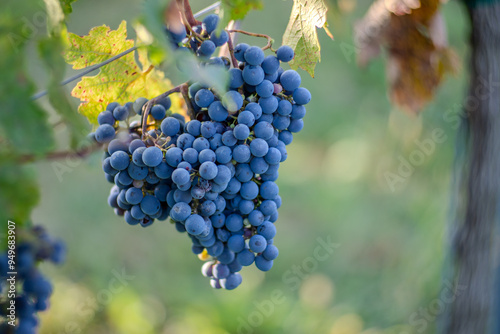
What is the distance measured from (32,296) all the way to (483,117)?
0.94 meters

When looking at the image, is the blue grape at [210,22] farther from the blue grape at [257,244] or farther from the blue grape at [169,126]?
the blue grape at [257,244]

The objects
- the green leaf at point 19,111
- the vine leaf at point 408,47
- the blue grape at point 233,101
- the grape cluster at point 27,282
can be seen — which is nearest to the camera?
the green leaf at point 19,111

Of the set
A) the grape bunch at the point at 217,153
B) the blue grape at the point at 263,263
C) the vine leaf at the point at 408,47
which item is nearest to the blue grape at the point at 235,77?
the grape bunch at the point at 217,153

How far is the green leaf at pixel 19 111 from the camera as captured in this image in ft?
0.97

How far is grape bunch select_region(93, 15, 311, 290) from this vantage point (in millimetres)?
417

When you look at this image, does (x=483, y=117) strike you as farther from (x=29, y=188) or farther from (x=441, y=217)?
(x=441, y=217)

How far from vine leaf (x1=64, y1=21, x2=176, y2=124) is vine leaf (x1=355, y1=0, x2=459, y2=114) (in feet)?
1.85

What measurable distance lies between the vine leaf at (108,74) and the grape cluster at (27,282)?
0.19 meters

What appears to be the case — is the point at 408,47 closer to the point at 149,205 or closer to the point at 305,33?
the point at 305,33

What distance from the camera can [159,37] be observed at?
27 centimetres

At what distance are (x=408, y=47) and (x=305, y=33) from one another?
52 cm

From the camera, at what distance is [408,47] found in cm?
88

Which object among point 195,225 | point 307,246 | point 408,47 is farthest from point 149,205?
point 307,246

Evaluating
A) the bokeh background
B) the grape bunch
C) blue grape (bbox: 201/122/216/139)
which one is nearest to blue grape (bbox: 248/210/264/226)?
the grape bunch
